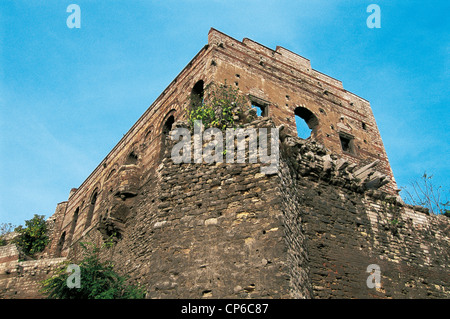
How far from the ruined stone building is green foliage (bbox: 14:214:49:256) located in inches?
142

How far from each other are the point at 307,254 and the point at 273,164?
1.99 metres

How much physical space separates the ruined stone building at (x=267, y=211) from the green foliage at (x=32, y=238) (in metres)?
3.62

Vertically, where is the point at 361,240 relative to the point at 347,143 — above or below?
below

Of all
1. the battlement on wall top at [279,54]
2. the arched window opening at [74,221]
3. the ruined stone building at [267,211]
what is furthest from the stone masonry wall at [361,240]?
the arched window opening at [74,221]

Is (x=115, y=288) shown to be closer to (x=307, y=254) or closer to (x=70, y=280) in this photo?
(x=70, y=280)

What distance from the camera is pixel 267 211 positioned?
208 inches

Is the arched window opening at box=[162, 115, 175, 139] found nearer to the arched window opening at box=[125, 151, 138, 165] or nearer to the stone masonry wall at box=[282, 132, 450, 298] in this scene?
the arched window opening at box=[125, 151, 138, 165]

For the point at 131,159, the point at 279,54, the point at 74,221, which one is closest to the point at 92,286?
the point at 131,159

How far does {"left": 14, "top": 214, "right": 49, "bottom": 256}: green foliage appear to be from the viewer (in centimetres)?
2092

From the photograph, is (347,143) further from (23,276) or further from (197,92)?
(23,276)

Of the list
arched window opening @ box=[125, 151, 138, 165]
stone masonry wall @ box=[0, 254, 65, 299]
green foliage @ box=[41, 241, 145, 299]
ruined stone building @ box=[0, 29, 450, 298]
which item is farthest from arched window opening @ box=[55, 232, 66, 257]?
green foliage @ box=[41, 241, 145, 299]

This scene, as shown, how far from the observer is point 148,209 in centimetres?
1138

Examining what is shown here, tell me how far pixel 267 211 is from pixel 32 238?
2023 centimetres

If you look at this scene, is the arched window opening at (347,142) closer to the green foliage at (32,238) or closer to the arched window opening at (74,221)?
the arched window opening at (74,221)
